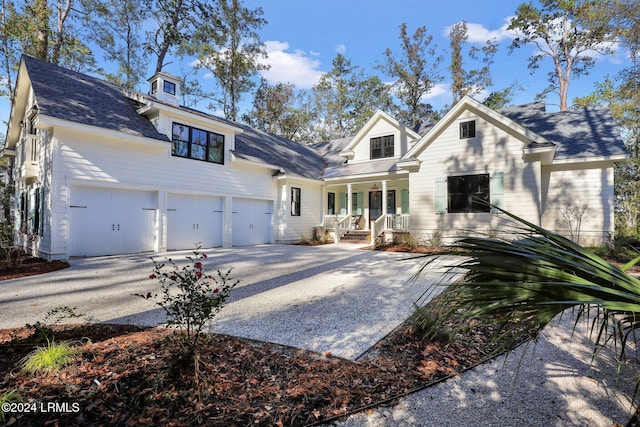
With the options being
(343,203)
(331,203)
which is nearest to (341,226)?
(343,203)

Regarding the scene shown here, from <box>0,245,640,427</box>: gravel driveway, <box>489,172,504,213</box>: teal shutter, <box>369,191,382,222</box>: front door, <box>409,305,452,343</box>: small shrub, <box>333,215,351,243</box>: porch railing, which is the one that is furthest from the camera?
<box>369,191,382,222</box>: front door

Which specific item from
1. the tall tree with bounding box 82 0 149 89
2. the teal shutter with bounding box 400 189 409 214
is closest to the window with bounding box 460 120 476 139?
the teal shutter with bounding box 400 189 409 214

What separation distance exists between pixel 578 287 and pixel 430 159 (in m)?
12.3

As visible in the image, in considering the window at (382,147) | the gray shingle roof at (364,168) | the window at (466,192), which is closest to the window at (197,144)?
the gray shingle roof at (364,168)

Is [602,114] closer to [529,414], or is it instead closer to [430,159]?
[430,159]

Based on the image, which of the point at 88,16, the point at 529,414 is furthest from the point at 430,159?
the point at 88,16

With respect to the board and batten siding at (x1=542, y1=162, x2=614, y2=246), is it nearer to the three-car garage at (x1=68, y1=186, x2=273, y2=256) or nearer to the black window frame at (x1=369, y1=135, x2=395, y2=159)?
the black window frame at (x1=369, y1=135, x2=395, y2=159)

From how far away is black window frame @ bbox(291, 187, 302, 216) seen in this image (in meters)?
15.4

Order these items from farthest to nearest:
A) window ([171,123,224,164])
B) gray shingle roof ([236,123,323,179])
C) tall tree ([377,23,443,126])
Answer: tall tree ([377,23,443,126]) → gray shingle roof ([236,123,323,179]) → window ([171,123,224,164])

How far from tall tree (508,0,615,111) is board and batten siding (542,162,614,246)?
11964mm

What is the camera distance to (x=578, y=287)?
1.28 metres

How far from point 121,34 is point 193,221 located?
52.0 feet

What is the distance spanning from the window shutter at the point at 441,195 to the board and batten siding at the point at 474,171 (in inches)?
3.6

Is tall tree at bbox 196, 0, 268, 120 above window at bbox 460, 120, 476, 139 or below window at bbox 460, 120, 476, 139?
above
